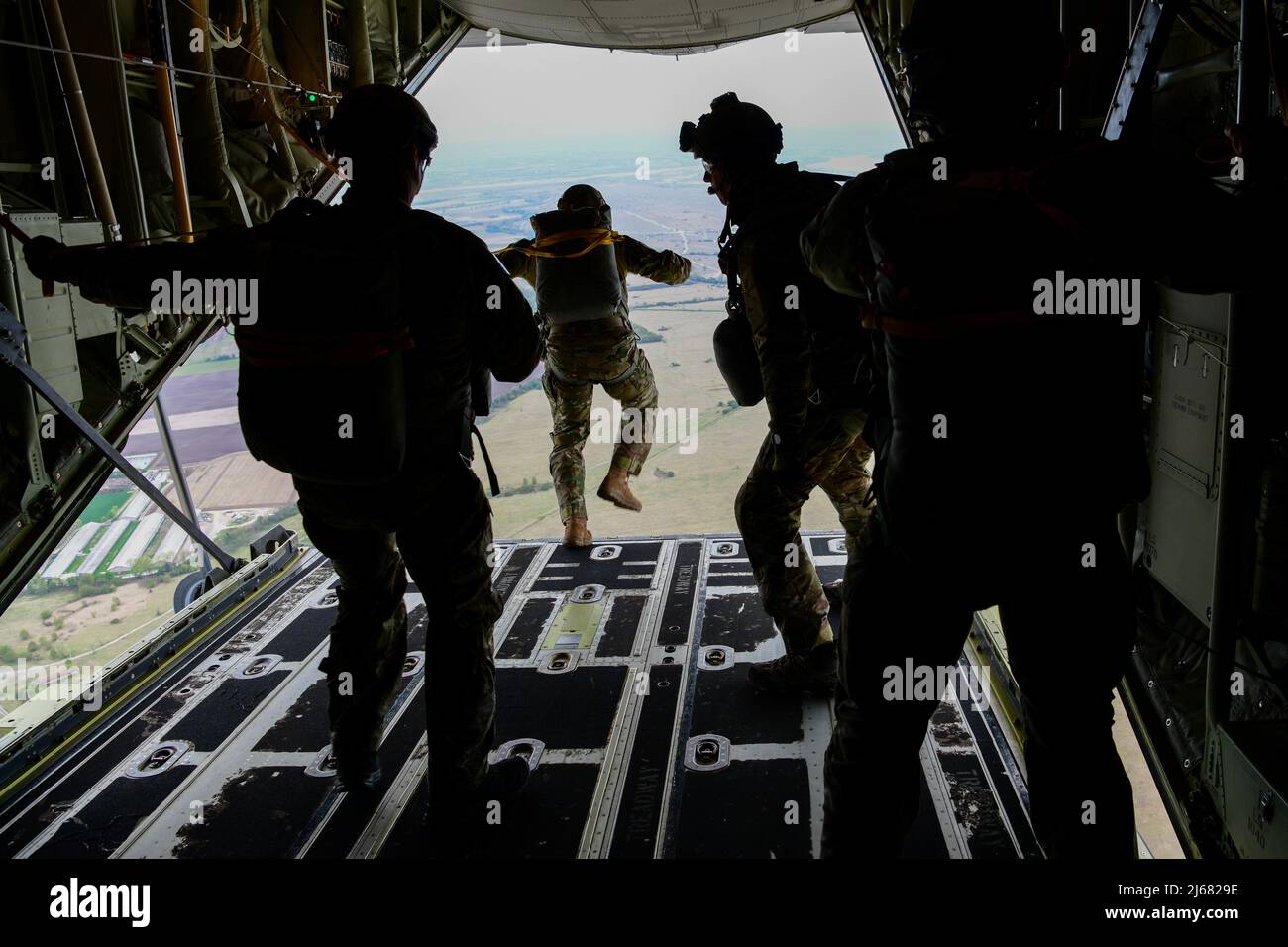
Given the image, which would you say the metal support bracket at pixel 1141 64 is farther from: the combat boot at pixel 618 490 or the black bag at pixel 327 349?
the combat boot at pixel 618 490

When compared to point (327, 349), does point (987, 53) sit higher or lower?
higher

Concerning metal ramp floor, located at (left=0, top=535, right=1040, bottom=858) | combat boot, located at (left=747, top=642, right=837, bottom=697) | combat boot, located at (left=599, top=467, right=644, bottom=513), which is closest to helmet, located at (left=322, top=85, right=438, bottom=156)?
metal ramp floor, located at (left=0, top=535, right=1040, bottom=858)

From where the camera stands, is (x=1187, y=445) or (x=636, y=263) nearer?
(x=1187, y=445)

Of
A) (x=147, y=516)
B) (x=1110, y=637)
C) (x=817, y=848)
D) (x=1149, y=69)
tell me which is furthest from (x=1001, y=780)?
(x=147, y=516)

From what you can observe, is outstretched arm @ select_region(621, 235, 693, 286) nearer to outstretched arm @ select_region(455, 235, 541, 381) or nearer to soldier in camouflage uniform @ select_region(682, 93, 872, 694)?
soldier in camouflage uniform @ select_region(682, 93, 872, 694)

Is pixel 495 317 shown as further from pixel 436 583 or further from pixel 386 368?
pixel 436 583

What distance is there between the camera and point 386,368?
6.97 feet

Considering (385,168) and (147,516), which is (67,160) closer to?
(385,168)

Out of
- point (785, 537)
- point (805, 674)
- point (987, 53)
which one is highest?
point (987, 53)

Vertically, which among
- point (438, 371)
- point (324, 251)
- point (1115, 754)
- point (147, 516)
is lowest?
point (147, 516)

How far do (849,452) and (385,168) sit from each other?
1840 millimetres

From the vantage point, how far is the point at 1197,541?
211cm

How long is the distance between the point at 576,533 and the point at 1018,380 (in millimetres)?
3490

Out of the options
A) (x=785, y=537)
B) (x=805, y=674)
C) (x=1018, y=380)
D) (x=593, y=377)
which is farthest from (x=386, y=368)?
(x=593, y=377)
